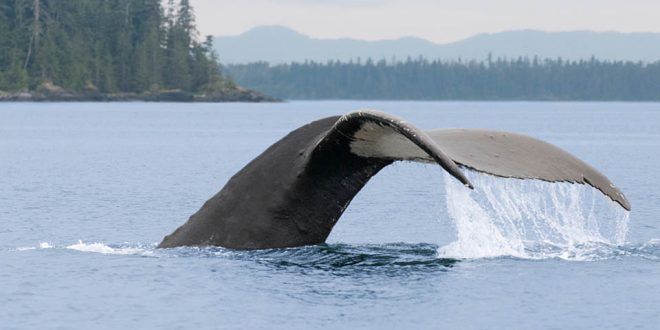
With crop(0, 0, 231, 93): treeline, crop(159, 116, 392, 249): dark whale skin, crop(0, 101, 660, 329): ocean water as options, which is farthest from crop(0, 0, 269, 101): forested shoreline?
crop(159, 116, 392, 249): dark whale skin

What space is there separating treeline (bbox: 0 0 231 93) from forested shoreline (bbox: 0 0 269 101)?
0.42ft

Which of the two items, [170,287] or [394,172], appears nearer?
[170,287]

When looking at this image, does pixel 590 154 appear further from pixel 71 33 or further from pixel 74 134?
pixel 71 33

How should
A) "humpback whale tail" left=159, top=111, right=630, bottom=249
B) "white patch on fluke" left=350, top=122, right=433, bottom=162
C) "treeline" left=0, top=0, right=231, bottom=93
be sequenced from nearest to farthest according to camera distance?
1. "humpback whale tail" left=159, top=111, right=630, bottom=249
2. "white patch on fluke" left=350, top=122, right=433, bottom=162
3. "treeline" left=0, top=0, right=231, bottom=93

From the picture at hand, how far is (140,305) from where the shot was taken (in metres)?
14.9

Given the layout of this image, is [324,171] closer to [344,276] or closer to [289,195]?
[289,195]

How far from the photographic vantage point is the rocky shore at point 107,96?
556 feet

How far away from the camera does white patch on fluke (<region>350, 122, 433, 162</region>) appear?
12.3 m

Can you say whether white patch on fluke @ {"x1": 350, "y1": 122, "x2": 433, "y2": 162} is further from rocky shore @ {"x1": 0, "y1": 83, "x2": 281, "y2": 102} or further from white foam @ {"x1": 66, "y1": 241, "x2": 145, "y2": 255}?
rocky shore @ {"x1": 0, "y1": 83, "x2": 281, "y2": 102}

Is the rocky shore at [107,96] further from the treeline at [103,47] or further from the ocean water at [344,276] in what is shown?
the ocean water at [344,276]

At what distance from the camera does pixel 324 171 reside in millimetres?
13438

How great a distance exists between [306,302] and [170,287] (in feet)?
6.88

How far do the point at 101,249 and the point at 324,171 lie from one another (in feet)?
23.0

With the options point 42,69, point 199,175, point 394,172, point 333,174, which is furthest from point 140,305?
point 42,69
